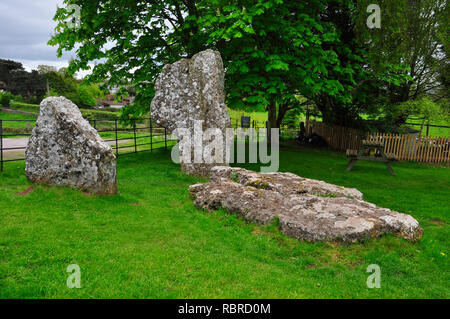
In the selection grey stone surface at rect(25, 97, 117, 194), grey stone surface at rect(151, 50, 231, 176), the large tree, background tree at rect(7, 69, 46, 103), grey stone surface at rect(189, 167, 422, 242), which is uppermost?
the large tree

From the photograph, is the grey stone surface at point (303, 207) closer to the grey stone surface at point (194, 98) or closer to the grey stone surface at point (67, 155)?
the grey stone surface at point (67, 155)

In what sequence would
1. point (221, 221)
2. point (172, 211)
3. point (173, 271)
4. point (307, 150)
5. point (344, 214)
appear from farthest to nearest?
point (307, 150), point (172, 211), point (221, 221), point (344, 214), point (173, 271)

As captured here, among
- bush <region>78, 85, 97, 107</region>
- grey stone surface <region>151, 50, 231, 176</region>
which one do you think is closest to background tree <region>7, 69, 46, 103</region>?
bush <region>78, 85, 97, 107</region>

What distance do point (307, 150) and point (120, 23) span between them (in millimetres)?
12479

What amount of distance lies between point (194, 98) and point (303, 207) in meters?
5.88

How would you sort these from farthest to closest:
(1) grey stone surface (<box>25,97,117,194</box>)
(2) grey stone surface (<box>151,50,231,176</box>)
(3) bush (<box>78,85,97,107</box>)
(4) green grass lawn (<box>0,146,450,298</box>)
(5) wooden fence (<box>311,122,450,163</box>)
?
(3) bush (<box>78,85,97,107</box>) → (5) wooden fence (<box>311,122,450,163</box>) → (2) grey stone surface (<box>151,50,231,176</box>) → (1) grey stone surface (<box>25,97,117,194</box>) → (4) green grass lawn (<box>0,146,450,298</box>)

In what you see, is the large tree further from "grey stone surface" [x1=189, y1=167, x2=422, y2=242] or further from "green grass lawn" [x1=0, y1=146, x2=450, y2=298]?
"grey stone surface" [x1=189, y1=167, x2=422, y2=242]

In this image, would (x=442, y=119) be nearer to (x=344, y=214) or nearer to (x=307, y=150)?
(x=307, y=150)

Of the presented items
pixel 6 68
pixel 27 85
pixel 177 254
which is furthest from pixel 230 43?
pixel 6 68

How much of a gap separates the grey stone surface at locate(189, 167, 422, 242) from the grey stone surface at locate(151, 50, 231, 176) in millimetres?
2316

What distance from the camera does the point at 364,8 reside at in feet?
34.7

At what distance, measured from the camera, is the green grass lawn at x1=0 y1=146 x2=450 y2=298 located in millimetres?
3986

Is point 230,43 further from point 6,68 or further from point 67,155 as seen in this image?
point 6,68
